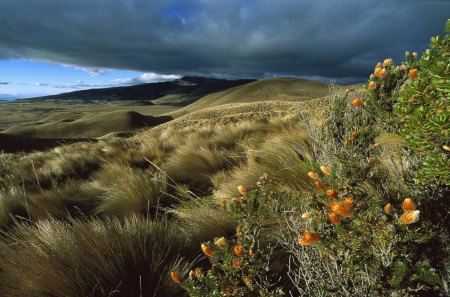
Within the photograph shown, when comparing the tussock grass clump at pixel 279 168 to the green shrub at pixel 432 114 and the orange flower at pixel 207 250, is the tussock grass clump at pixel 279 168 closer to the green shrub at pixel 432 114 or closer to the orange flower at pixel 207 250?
the green shrub at pixel 432 114

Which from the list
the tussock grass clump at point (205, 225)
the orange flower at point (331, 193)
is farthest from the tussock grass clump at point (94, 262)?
the orange flower at point (331, 193)

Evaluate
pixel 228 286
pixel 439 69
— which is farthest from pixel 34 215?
pixel 439 69

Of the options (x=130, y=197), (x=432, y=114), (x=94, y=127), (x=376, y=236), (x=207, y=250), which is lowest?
(x=94, y=127)

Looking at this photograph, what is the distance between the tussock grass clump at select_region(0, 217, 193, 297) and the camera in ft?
7.32

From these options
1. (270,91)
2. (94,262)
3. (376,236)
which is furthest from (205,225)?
(270,91)

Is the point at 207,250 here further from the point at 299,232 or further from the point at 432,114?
the point at 432,114

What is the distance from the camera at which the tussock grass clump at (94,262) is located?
2.23m

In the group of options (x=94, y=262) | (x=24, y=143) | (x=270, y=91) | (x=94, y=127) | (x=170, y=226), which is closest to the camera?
(x=94, y=262)

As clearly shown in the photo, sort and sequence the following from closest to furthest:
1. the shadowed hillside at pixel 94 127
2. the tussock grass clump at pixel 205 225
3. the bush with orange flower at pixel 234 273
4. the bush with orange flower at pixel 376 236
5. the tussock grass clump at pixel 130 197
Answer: the bush with orange flower at pixel 376 236
the bush with orange flower at pixel 234 273
the tussock grass clump at pixel 205 225
the tussock grass clump at pixel 130 197
the shadowed hillside at pixel 94 127

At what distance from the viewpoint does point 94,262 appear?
2363 millimetres

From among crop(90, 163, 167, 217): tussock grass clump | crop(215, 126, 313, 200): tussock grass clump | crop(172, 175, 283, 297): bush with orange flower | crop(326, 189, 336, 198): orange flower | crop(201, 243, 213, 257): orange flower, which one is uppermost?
crop(326, 189, 336, 198): orange flower

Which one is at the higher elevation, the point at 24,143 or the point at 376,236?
the point at 376,236

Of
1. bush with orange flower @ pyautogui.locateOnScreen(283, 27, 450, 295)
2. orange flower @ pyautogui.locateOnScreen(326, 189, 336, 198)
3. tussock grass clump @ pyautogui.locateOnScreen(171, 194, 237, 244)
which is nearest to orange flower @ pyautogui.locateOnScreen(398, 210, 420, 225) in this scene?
bush with orange flower @ pyautogui.locateOnScreen(283, 27, 450, 295)

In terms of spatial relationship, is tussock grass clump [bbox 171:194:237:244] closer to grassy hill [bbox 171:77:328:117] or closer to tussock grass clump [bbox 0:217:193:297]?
tussock grass clump [bbox 0:217:193:297]
